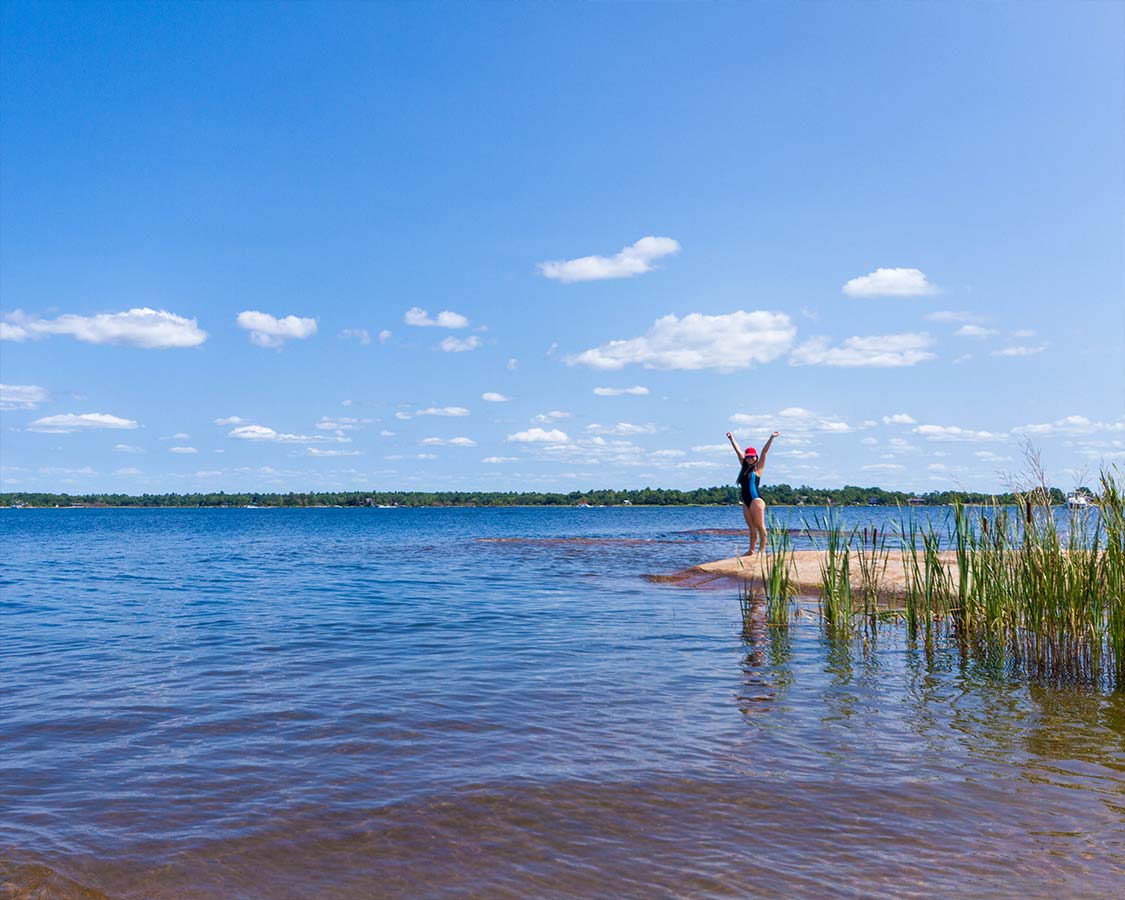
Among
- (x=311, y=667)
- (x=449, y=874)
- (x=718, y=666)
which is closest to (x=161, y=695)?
(x=311, y=667)

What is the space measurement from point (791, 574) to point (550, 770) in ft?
48.2

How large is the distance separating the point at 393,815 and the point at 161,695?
18.0ft

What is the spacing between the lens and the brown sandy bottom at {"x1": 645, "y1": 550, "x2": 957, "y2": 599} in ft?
58.3

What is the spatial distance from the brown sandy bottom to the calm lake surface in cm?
432

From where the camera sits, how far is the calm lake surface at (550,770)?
5.27 m

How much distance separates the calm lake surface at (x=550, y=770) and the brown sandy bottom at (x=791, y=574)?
4.32 metres

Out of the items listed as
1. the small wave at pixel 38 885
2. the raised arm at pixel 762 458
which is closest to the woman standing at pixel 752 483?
the raised arm at pixel 762 458

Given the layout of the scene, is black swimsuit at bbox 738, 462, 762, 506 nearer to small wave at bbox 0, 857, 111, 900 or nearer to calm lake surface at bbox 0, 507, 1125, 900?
calm lake surface at bbox 0, 507, 1125, 900

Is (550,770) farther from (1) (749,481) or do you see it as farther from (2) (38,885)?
(1) (749,481)

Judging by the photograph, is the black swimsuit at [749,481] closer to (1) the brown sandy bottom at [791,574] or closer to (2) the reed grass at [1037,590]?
(1) the brown sandy bottom at [791,574]

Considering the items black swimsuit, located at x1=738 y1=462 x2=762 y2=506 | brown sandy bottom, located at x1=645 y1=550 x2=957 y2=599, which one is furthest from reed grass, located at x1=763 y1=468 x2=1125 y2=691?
black swimsuit, located at x1=738 y1=462 x2=762 y2=506

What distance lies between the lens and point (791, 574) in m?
20.5

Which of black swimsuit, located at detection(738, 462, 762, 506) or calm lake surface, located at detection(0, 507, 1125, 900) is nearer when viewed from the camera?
calm lake surface, located at detection(0, 507, 1125, 900)

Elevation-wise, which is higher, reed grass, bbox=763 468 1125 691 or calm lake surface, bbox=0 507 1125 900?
reed grass, bbox=763 468 1125 691
